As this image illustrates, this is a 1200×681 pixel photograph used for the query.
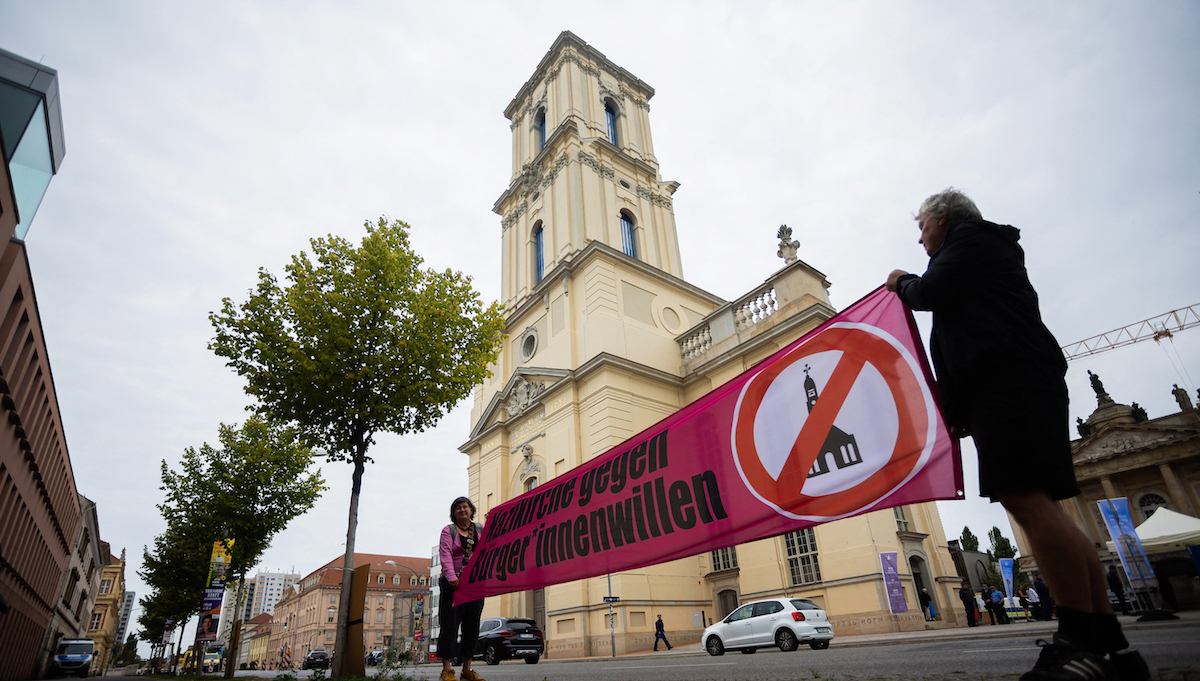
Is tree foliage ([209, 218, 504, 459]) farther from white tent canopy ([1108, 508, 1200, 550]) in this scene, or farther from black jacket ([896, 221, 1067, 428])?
white tent canopy ([1108, 508, 1200, 550])

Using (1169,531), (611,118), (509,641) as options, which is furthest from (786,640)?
(611,118)

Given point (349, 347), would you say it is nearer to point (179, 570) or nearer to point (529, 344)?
point (529, 344)

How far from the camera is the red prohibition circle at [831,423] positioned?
3127 millimetres

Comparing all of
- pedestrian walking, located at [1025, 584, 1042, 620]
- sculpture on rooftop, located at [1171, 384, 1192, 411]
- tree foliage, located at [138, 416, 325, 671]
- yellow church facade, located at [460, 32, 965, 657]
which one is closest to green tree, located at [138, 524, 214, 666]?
tree foliage, located at [138, 416, 325, 671]

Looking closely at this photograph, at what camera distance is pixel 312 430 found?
12641mm

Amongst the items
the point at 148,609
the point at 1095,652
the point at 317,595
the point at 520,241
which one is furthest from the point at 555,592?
the point at 317,595

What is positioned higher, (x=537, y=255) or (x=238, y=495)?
(x=537, y=255)

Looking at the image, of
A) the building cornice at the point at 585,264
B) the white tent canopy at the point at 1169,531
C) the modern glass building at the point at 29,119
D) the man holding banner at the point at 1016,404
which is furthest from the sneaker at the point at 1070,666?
the building cornice at the point at 585,264

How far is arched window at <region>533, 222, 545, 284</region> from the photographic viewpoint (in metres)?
31.6

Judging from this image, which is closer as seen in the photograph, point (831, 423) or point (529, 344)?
point (831, 423)

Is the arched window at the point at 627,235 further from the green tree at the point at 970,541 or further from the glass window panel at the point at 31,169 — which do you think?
the green tree at the point at 970,541

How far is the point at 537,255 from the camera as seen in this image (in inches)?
1264

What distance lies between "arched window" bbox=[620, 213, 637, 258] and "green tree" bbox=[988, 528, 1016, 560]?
65.2m

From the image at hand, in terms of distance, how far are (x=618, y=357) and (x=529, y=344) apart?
25.0ft
